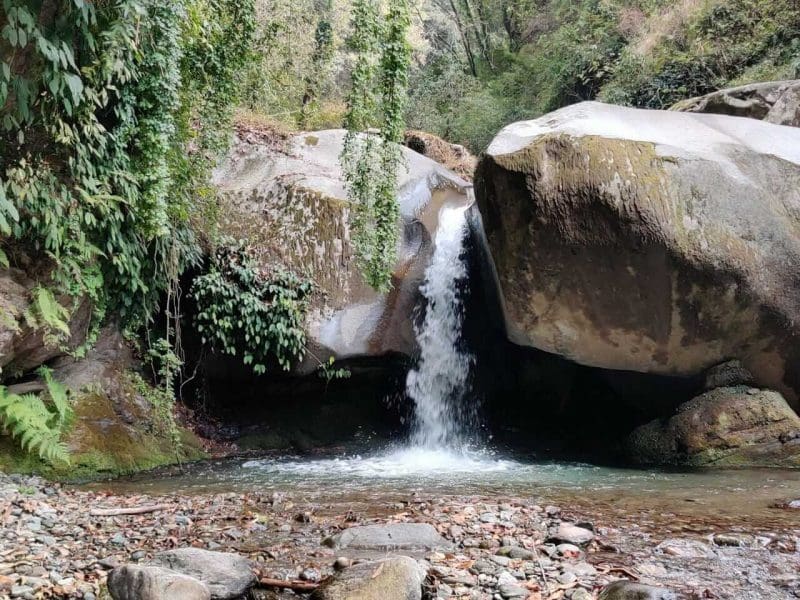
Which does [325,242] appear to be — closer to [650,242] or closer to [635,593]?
[650,242]

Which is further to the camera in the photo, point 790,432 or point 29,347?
point 790,432

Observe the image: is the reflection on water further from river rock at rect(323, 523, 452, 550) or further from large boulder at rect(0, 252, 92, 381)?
large boulder at rect(0, 252, 92, 381)

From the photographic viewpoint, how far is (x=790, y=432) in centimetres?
751

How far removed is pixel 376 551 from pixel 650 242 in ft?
16.1

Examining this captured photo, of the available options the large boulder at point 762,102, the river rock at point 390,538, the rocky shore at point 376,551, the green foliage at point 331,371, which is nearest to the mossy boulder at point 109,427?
the rocky shore at point 376,551

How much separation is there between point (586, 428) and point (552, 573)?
23.2ft

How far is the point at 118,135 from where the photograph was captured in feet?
→ 23.5

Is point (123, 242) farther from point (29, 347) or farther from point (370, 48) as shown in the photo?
point (370, 48)

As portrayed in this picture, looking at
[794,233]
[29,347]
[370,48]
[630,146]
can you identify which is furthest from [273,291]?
[794,233]

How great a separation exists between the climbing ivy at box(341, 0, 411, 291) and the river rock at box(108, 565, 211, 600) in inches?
187

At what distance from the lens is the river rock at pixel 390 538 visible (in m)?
4.34

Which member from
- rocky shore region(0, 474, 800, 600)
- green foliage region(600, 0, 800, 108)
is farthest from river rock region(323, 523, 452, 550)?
green foliage region(600, 0, 800, 108)

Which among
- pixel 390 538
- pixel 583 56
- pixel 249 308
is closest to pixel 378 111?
pixel 249 308

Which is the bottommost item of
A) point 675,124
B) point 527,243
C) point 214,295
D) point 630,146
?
point 214,295
